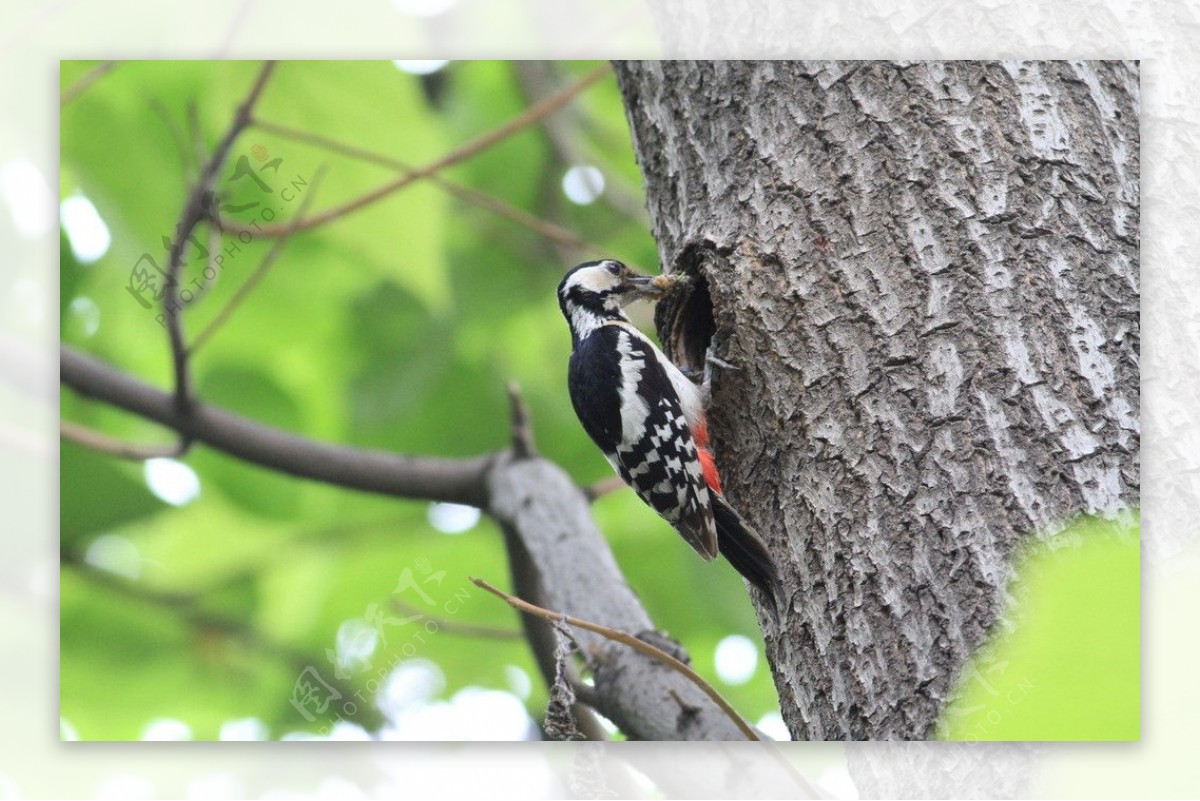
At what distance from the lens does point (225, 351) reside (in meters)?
2.96

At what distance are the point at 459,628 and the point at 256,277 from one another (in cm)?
96

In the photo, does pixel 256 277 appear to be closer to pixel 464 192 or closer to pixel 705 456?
pixel 464 192

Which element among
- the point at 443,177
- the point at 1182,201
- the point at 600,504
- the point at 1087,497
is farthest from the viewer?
the point at 600,504

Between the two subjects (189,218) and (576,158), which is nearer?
(189,218)

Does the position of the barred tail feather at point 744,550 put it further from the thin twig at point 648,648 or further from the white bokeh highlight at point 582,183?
the white bokeh highlight at point 582,183

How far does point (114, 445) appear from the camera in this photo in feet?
9.23

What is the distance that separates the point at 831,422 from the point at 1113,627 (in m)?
0.76

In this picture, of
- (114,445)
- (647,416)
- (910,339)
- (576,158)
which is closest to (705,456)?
(647,416)

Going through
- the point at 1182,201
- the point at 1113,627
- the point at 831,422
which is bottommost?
the point at 1113,627

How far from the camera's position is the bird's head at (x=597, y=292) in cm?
283

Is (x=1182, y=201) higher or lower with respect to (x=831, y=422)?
higher

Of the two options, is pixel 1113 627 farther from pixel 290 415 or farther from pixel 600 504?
pixel 290 415

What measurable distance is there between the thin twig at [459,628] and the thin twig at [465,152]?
0.90m

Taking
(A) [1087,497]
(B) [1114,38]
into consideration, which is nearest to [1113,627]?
(A) [1087,497]
